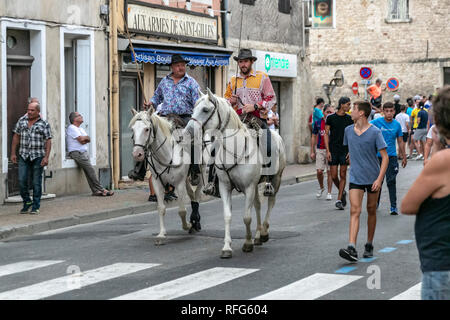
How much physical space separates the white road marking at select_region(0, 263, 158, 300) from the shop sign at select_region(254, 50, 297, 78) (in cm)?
1608

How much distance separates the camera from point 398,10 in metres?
42.4

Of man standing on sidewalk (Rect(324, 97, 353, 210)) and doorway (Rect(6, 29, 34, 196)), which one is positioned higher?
doorway (Rect(6, 29, 34, 196))

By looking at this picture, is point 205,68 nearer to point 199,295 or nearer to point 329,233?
point 329,233

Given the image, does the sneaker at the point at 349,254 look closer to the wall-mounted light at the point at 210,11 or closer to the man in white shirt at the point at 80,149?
the man in white shirt at the point at 80,149

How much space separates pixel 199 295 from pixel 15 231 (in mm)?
5803

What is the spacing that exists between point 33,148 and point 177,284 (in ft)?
22.1

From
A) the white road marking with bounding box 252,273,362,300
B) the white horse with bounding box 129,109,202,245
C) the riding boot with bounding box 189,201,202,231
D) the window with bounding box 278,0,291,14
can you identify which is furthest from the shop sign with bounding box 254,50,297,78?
the white road marking with bounding box 252,273,362,300

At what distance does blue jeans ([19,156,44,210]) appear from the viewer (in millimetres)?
14492

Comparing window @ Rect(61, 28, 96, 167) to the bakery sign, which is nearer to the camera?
window @ Rect(61, 28, 96, 167)

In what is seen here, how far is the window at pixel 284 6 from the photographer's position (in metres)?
27.1

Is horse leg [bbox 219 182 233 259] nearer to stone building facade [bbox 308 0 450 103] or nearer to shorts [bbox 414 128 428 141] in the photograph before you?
shorts [bbox 414 128 428 141]

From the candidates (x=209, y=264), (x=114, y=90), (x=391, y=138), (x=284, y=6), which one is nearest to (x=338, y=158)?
(x=391, y=138)

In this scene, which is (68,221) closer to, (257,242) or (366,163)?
(257,242)

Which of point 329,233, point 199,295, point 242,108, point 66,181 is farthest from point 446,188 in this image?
point 66,181
